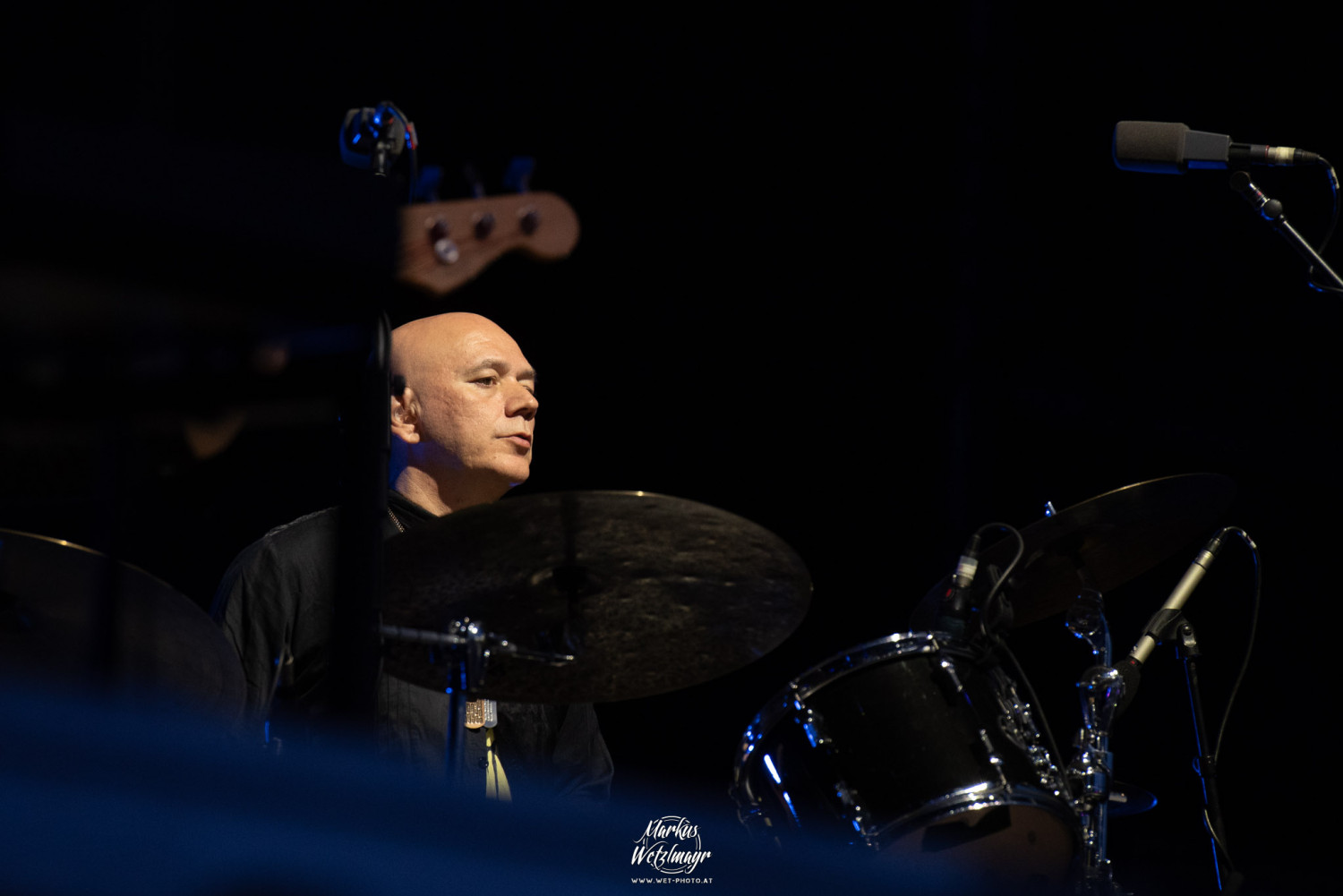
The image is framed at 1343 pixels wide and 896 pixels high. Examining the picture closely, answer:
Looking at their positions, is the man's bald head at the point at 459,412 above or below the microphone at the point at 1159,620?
above

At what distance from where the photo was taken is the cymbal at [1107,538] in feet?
6.91

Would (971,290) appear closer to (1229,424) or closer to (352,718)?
(1229,424)

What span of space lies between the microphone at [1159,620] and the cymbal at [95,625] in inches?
58.4

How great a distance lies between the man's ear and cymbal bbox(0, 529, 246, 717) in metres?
1.04

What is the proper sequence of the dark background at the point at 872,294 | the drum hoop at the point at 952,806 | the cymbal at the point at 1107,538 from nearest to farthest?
the drum hoop at the point at 952,806 → the cymbal at the point at 1107,538 → the dark background at the point at 872,294

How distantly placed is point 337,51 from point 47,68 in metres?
0.64

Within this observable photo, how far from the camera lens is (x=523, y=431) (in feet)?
8.47

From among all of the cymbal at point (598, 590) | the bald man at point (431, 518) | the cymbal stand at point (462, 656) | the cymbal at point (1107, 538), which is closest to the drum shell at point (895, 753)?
the cymbal at point (598, 590)

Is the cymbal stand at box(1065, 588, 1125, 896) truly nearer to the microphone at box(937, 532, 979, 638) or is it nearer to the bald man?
the microphone at box(937, 532, 979, 638)

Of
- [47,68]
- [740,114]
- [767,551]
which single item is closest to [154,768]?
[767,551]

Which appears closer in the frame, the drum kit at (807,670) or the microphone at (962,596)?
the drum kit at (807,670)

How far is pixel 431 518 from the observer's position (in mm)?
2338

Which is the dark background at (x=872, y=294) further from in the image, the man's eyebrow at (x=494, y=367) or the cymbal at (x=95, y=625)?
the cymbal at (x=95, y=625)

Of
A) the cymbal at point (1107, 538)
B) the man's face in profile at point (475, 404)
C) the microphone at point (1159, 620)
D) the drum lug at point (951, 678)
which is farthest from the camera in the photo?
the man's face in profile at point (475, 404)
